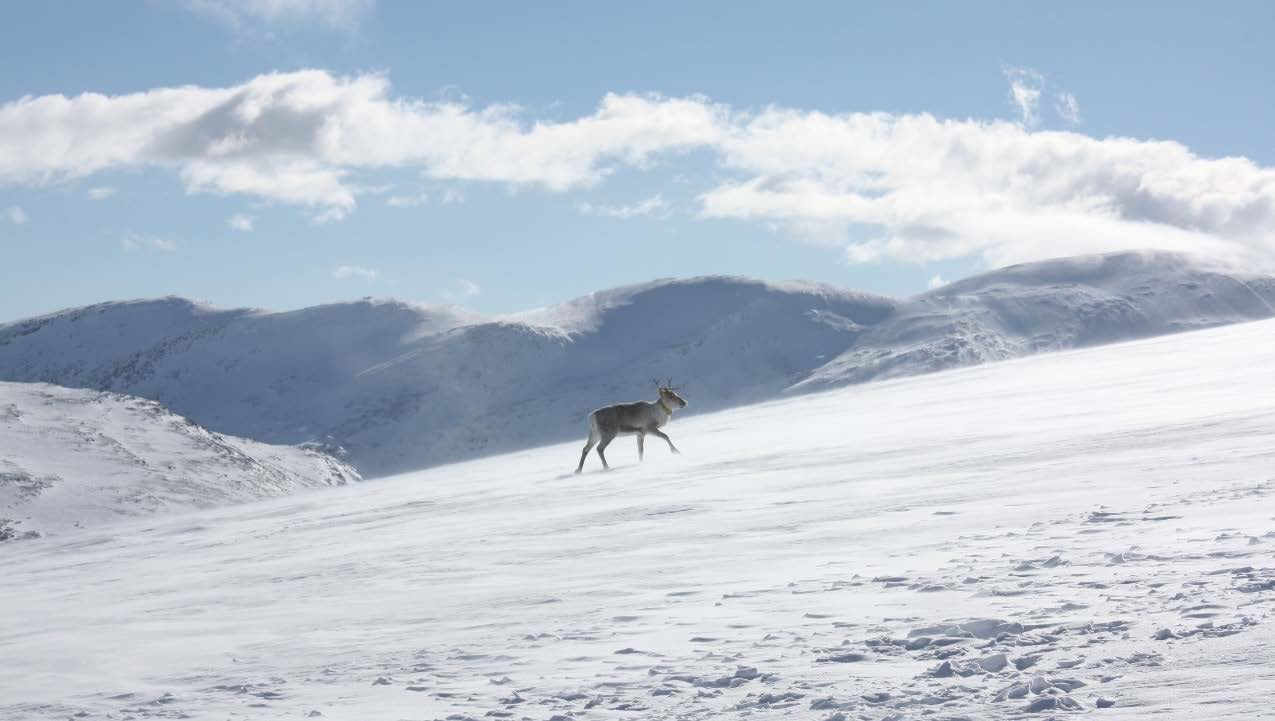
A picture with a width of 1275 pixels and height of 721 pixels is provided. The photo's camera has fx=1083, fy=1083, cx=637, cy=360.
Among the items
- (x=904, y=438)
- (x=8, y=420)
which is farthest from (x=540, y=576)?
(x=8, y=420)

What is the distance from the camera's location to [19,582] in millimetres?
15234

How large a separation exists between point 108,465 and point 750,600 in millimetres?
38911

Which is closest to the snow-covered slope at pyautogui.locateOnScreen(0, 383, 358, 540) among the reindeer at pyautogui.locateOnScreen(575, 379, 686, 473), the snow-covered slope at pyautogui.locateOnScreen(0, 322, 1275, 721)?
the reindeer at pyautogui.locateOnScreen(575, 379, 686, 473)

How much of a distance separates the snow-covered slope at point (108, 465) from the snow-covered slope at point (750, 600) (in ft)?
64.3

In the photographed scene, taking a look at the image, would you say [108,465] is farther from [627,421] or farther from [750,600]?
[750,600]

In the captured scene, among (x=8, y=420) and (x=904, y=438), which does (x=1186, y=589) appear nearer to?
(x=904, y=438)

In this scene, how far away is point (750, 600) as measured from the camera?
311 inches

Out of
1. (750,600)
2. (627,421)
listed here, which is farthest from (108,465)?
(750,600)

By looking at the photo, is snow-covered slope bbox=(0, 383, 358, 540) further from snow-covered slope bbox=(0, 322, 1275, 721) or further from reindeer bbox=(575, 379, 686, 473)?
snow-covered slope bbox=(0, 322, 1275, 721)

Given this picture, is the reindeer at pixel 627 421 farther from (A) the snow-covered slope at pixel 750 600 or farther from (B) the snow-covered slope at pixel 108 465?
(B) the snow-covered slope at pixel 108 465

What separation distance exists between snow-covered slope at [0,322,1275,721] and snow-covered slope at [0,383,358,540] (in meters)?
19.6

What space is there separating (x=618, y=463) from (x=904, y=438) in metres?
7.44

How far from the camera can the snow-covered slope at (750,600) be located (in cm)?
549

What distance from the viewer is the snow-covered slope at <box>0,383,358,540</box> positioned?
3553 cm
